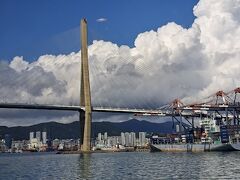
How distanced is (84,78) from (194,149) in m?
32.0

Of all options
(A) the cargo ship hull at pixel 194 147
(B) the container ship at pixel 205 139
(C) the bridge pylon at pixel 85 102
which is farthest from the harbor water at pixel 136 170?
(B) the container ship at pixel 205 139

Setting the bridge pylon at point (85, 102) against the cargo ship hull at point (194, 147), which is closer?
the bridge pylon at point (85, 102)

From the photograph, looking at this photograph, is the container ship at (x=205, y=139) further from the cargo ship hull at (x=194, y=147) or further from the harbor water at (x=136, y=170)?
the harbor water at (x=136, y=170)

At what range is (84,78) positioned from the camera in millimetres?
100438

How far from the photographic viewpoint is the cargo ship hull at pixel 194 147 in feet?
335

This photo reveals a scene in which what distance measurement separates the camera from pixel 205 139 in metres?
112

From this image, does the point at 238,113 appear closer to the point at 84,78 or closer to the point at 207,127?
the point at 207,127

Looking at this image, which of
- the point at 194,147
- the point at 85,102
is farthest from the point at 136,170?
the point at 194,147

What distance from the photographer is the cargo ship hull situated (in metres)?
102

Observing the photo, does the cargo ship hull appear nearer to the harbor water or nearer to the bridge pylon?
the bridge pylon

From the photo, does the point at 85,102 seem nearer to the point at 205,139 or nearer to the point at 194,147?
the point at 194,147

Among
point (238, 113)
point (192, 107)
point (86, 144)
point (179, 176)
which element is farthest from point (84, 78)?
point (179, 176)

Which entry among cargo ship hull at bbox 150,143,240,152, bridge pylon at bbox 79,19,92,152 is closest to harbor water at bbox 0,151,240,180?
bridge pylon at bbox 79,19,92,152

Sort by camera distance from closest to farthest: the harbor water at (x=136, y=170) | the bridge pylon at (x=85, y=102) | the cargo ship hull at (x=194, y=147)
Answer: the harbor water at (x=136, y=170) < the bridge pylon at (x=85, y=102) < the cargo ship hull at (x=194, y=147)
